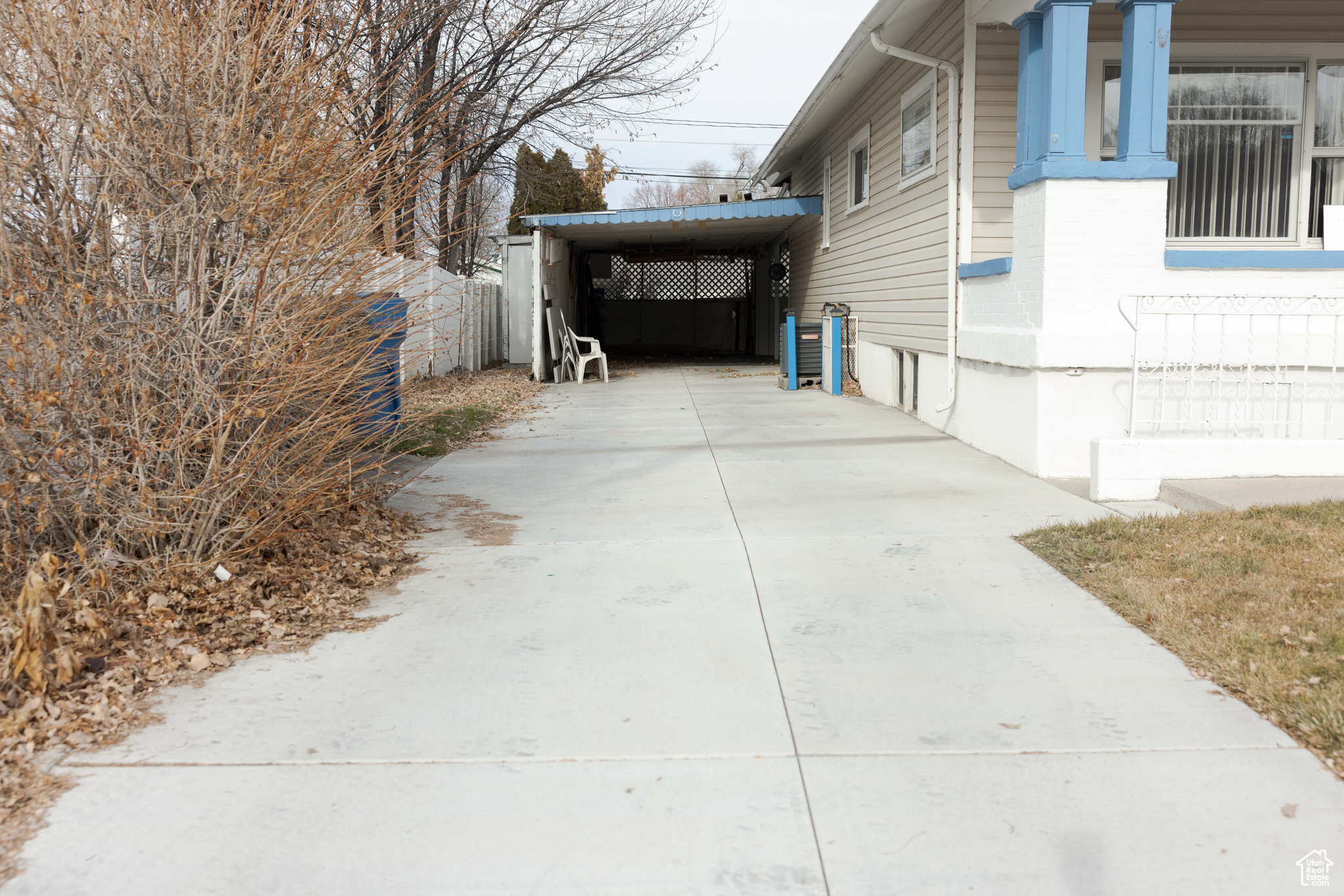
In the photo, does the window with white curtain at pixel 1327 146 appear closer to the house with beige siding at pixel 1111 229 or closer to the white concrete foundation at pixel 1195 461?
the house with beige siding at pixel 1111 229

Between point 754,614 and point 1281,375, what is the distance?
4502mm

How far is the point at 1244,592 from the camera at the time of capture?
4.25 m

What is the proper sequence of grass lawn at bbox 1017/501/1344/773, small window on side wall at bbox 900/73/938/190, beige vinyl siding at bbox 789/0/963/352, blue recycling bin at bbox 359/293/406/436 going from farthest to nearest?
small window on side wall at bbox 900/73/938/190
beige vinyl siding at bbox 789/0/963/352
blue recycling bin at bbox 359/293/406/436
grass lawn at bbox 1017/501/1344/773

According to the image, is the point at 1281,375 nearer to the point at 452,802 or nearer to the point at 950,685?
the point at 950,685

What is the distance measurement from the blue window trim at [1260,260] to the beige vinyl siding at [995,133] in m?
1.84

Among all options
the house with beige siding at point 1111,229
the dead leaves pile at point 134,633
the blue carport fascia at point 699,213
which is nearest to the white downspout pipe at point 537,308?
the blue carport fascia at point 699,213

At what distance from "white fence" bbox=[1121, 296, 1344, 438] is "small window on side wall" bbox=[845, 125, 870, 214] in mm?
6129

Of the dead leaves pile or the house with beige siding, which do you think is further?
the house with beige siding

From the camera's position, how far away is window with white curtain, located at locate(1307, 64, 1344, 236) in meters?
8.62

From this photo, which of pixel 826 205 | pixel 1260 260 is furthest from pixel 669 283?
pixel 1260 260

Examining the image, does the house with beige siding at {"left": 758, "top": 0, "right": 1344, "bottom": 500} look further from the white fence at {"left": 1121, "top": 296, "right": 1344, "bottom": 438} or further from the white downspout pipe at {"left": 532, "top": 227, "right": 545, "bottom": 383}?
the white downspout pipe at {"left": 532, "top": 227, "right": 545, "bottom": 383}

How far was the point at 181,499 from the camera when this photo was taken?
404 cm

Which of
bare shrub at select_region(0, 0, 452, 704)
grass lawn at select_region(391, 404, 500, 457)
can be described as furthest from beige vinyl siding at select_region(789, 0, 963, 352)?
Result: bare shrub at select_region(0, 0, 452, 704)

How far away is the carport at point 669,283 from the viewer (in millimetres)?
16906
